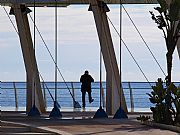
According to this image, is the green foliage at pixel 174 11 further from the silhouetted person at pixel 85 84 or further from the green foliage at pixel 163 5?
the silhouetted person at pixel 85 84

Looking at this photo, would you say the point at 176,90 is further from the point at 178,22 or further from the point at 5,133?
the point at 5,133

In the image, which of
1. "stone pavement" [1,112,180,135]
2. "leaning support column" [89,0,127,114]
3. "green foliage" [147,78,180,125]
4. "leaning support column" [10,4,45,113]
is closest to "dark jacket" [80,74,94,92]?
"leaning support column" [10,4,45,113]

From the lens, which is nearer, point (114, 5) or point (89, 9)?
point (89, 9)

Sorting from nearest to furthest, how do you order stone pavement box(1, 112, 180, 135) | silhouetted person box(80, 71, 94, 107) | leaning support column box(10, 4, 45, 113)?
1. stone pavement box(1, 112, 180, 135)
2. leaning support column box(10, 4, 45, 113)
3. silhouetted person box(80, 71, 94, 107)

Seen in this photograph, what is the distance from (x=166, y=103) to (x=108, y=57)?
17.9 ft

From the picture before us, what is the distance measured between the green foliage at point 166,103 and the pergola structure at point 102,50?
3.19 meters

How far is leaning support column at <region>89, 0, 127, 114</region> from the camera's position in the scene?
20.5 m

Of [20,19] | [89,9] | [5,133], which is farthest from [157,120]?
[20,19]

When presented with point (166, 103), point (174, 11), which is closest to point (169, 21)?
point (174, 11)

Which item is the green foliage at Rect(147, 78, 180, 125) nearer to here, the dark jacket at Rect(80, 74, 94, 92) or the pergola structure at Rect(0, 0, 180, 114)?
the pergola structure at Rect(0, 0, 180, 114)

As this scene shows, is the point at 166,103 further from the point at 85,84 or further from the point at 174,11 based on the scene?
the point at 85,84

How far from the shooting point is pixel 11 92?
2473 cm

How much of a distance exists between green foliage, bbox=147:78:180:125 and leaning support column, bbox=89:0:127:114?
13.7ft

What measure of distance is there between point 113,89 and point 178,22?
3.61m
